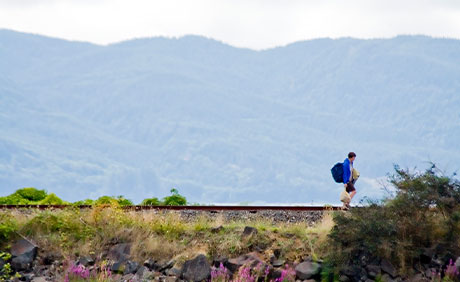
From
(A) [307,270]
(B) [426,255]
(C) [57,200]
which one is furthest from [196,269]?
(C) [57,200]

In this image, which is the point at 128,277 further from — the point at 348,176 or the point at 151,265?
the point at 348,176

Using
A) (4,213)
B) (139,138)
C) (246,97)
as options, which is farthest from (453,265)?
(246,97)

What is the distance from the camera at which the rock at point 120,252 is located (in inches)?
639

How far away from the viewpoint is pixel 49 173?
142 meters

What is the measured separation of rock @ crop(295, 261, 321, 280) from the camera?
48.5ft

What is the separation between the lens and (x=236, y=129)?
168500 millimetres

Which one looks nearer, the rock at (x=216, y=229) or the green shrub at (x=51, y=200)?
the rock at (x=216, y=229)

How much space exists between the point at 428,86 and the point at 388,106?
32.9 feet

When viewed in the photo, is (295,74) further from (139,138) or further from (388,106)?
(139,138)

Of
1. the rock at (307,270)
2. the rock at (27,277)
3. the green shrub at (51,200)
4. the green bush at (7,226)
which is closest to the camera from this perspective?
the rock at (307,270)

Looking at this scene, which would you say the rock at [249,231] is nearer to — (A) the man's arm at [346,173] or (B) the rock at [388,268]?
(B) the rock at [388,268]

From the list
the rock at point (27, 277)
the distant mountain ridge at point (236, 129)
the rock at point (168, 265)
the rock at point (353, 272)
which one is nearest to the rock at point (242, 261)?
the rock at point (168, 265)

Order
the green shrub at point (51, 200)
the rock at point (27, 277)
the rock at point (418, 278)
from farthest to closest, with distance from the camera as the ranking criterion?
1. the green shrub at point (51, 200)
2. the rock at point (27, 277)
3. the rock at point (418, 278)

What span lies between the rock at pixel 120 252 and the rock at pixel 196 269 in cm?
154
